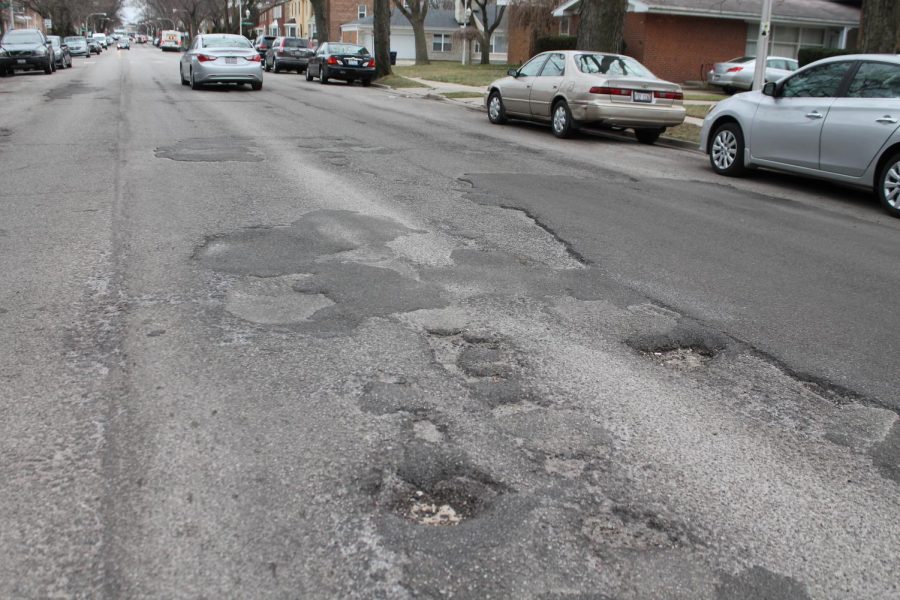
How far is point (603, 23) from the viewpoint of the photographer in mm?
18328

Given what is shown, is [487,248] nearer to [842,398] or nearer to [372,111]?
[842,398]

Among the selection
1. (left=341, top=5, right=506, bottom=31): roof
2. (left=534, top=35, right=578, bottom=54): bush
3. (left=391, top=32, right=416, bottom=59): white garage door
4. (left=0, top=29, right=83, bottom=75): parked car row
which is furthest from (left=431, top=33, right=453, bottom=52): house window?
(left=0, top=29, right=83, bottom=75): parked car row

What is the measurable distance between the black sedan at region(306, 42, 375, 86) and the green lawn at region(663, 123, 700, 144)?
51.3 feet

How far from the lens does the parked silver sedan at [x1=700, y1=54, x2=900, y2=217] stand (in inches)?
352

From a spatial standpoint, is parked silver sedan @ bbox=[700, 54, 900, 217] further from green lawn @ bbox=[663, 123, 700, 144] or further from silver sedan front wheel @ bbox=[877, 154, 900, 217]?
green lawn @ bbox=[663, 123, 700, 144]

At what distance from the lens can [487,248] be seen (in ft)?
21.8

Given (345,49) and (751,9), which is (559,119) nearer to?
(345,49)

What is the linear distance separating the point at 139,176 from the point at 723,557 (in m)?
→ 8.18

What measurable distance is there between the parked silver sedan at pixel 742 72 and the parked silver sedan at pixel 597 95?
14.8m

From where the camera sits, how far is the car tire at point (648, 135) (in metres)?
14.7

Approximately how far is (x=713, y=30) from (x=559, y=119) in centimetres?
2208

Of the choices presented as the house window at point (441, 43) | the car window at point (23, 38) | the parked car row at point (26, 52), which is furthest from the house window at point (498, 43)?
the car window at point (23, 38)

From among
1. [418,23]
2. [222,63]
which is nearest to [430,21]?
[418,23]

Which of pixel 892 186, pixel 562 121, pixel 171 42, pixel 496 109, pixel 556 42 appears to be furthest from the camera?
pixel 171 42
